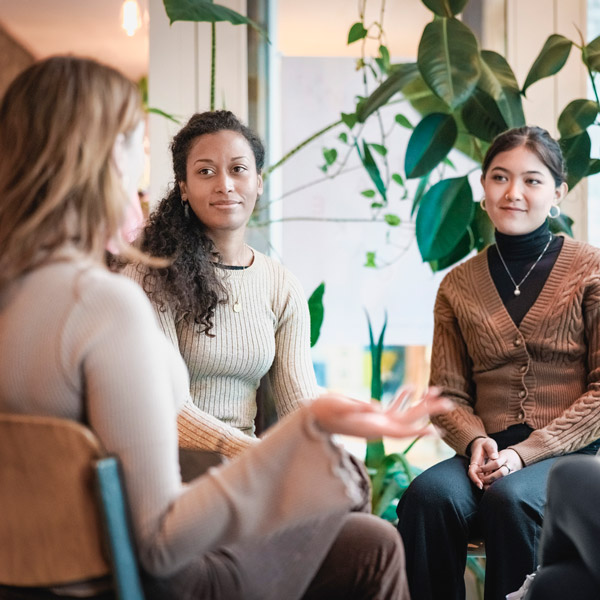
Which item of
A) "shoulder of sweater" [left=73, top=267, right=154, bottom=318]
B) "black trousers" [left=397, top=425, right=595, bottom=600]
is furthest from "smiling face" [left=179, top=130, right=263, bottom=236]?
"shoulder of sweater" [left=73, top=267, right=154, bottom=318]

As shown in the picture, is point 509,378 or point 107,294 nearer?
point 107,294

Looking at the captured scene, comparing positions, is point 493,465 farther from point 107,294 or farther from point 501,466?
point 107,294

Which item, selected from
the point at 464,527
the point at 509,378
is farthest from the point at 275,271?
the point at 464,527

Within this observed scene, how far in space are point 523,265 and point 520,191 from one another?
0.66ft

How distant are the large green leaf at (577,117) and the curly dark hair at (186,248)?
3.27 feet

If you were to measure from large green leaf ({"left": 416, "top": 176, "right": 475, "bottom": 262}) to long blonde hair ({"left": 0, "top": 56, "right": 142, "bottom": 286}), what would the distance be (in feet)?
5.56

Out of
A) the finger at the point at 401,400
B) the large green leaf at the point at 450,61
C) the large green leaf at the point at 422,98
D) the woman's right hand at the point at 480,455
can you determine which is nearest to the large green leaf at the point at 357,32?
the large green leaf at the point at 422,98

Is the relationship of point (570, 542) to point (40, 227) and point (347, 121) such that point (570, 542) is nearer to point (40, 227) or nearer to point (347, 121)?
point (40, 227)

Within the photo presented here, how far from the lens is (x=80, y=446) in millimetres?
959

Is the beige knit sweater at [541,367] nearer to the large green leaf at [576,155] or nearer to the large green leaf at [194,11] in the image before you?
the large green leaf at [576,155]

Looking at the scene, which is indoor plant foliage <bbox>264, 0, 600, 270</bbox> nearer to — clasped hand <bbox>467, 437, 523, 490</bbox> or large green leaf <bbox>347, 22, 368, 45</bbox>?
large green leaf <bbox>347, 22, 368, 45</bbox>

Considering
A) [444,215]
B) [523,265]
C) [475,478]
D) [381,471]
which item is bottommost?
[381,471]

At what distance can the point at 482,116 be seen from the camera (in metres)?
2.62

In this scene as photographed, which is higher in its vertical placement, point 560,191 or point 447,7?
point 447,7
